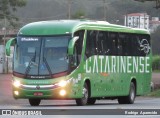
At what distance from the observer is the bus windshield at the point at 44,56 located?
28930mm

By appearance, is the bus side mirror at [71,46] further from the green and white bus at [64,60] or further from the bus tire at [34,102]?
the bus tire at [34,102]

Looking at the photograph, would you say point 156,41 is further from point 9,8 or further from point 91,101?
point 91,101

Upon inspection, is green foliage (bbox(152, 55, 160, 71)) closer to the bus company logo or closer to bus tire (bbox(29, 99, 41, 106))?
the bus company logo

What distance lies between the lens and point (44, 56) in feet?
95.1

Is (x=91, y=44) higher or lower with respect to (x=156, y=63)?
higher

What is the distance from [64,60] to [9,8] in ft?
244

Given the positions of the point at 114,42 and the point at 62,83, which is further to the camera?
the point at 114,42

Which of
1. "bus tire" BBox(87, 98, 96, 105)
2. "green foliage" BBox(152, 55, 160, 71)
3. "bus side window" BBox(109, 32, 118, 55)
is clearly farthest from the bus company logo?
"green foliage" BBox(152, 55, 160, 71)

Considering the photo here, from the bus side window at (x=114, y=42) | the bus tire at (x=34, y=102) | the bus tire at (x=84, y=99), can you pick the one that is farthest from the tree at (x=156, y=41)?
the bus tire at (x=84, y=99)

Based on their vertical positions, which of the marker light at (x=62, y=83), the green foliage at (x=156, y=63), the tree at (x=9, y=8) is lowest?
the green foliage at (x=156, y=63)

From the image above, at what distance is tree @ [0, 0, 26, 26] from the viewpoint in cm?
9496

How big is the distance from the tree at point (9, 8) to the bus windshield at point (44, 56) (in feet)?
212

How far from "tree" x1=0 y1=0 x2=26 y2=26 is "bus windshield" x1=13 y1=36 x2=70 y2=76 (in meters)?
64.5

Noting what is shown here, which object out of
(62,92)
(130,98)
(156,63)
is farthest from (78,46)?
(156,63)
